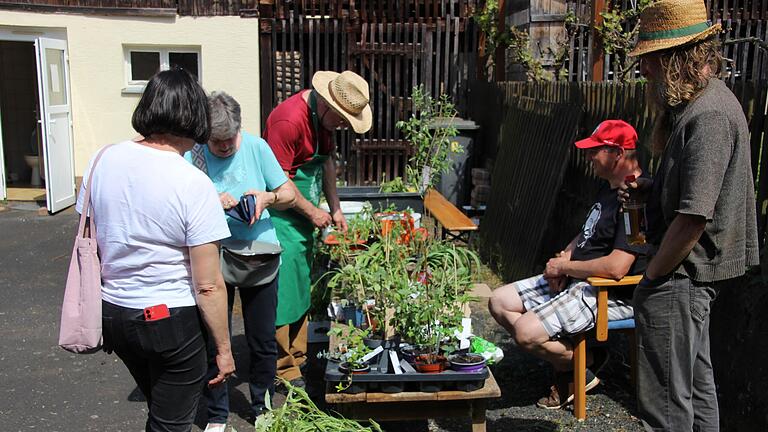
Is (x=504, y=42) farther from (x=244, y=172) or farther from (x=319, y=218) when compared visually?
(x=244, y=172)

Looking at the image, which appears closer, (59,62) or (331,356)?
(331,356)

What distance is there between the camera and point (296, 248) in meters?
4.26

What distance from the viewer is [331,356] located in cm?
348

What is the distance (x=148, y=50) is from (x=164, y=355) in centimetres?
884

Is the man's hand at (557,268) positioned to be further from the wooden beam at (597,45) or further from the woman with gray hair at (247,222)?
the wooden beam at (597,45)

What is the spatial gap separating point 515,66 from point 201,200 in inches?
298

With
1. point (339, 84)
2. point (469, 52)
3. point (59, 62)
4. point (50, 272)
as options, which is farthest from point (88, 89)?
point (339, 84)

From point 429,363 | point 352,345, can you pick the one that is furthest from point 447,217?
point 429,363

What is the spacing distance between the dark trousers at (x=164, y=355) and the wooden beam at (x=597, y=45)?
5123mm

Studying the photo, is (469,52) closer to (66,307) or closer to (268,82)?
(268,82)

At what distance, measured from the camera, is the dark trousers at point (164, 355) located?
2525mm

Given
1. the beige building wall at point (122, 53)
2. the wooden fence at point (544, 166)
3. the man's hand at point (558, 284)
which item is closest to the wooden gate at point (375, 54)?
the beige building wall at point (122, 53)

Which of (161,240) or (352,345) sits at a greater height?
(161,240)

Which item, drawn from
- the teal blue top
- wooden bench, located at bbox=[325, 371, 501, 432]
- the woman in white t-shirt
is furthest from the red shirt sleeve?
the woman in white t-shirt
